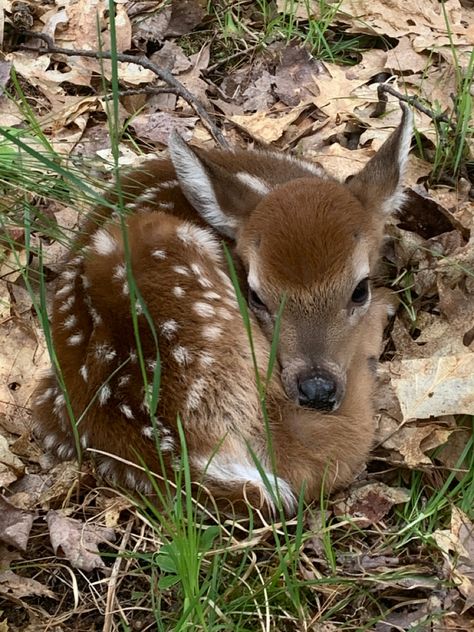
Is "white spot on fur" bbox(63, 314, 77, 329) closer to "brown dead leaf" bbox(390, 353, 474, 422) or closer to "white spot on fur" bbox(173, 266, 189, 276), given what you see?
"white spot on fur" bbox(173, 266, 189, 276)

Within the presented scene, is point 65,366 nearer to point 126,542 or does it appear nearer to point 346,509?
point 126,542

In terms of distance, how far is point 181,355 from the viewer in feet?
9.77

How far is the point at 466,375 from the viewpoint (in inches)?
128

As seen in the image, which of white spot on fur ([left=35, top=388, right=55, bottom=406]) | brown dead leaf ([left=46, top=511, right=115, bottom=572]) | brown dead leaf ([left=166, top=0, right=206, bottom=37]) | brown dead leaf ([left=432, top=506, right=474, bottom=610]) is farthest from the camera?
brown dead leaf ([left=166, top=0, right=206, bottom=37])

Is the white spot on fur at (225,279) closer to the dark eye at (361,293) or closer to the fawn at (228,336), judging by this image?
the fawn at (228,336)

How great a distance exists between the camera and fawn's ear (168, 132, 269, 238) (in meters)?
3.47

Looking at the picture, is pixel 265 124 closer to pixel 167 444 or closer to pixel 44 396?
pixel 44 396

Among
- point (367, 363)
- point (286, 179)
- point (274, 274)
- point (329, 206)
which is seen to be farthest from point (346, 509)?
point (286, 179)

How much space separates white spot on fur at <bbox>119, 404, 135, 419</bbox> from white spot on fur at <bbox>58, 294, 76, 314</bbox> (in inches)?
21.3

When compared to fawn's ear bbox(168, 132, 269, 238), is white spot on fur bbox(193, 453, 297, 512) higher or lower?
lower

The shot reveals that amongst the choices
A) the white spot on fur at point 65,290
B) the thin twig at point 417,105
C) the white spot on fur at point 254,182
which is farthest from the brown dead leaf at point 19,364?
the thin twig at point 417,105

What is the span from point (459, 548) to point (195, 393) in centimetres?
99

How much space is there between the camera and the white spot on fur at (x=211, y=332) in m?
3.03

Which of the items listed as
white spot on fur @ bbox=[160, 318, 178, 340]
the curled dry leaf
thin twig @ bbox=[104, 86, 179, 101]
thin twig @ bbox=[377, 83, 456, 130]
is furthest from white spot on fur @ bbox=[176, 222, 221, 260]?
thin twig @ bbox=[104, 86, 179, 101]
